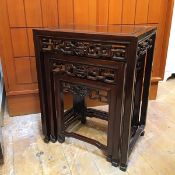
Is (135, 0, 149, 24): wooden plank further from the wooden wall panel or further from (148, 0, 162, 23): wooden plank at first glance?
the wooden wall panel

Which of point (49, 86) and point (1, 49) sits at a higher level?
point (1, 49)

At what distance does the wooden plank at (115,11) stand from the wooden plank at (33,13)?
1.64 feet

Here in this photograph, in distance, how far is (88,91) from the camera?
1.05 meters

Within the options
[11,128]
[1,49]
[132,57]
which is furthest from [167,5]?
[11,128]

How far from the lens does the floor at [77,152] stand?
3.52 ft

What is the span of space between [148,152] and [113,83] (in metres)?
0.53

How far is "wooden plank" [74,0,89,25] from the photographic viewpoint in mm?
1426

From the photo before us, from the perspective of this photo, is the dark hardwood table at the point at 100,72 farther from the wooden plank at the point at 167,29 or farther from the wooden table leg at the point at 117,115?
the wooden plank at the point at 167,29

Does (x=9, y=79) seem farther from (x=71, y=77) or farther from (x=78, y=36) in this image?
(x=78, y=36)

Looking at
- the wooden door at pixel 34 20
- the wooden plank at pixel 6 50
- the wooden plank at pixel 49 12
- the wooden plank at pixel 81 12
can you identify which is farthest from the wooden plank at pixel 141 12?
the wooden plank at pixel 6 50

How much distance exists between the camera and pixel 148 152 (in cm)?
121

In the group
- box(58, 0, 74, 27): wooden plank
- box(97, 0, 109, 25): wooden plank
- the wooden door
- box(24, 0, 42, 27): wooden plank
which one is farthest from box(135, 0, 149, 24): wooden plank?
Answer: box(24, 0, 42, 27): wooden plank

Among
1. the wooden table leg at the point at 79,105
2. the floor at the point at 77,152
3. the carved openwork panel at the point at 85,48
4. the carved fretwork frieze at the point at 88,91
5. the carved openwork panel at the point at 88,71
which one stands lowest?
the floor at the point at 77,152

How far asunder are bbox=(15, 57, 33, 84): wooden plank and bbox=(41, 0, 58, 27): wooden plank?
0.95 feet
